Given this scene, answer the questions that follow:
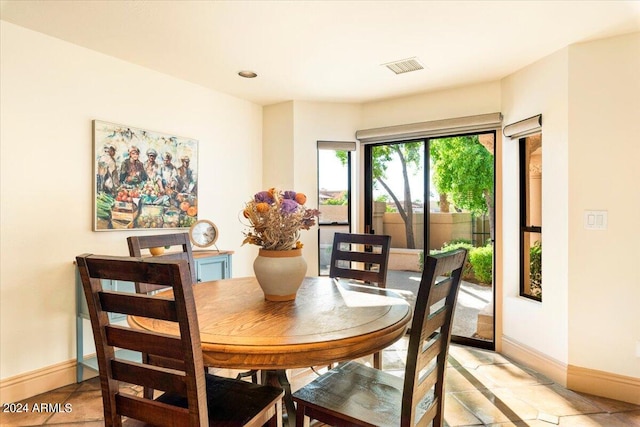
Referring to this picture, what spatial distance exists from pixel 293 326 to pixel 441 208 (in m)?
2.86

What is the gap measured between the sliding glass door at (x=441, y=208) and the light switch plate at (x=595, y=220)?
0.97m

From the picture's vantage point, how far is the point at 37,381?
251 centimetres

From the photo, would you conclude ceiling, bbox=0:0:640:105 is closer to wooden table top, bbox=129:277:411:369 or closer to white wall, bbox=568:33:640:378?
white wall, bbox=568:33:640:378

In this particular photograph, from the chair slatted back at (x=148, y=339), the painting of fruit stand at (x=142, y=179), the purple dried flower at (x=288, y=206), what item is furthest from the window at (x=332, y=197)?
the chair slatted back at (x=148, y=339)

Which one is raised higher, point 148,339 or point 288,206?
point 288,206

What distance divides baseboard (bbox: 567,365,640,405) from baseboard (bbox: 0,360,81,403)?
360 centimetres

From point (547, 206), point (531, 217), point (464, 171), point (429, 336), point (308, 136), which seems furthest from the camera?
point (308, 136)

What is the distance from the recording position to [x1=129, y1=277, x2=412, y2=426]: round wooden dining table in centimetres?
120

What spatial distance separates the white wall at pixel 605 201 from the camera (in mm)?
2469

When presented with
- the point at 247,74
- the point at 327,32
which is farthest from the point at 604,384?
the point at 247,74

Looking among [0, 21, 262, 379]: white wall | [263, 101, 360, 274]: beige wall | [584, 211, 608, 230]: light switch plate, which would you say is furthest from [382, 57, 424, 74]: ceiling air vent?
[0, 21, 262, 379]: white wall

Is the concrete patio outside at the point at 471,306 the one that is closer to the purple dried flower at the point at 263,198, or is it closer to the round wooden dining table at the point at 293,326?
the round wooden dining table at the point at 293,326

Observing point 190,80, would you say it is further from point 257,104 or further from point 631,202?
point 631,202

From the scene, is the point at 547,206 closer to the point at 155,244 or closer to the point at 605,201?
the point at 605,201
